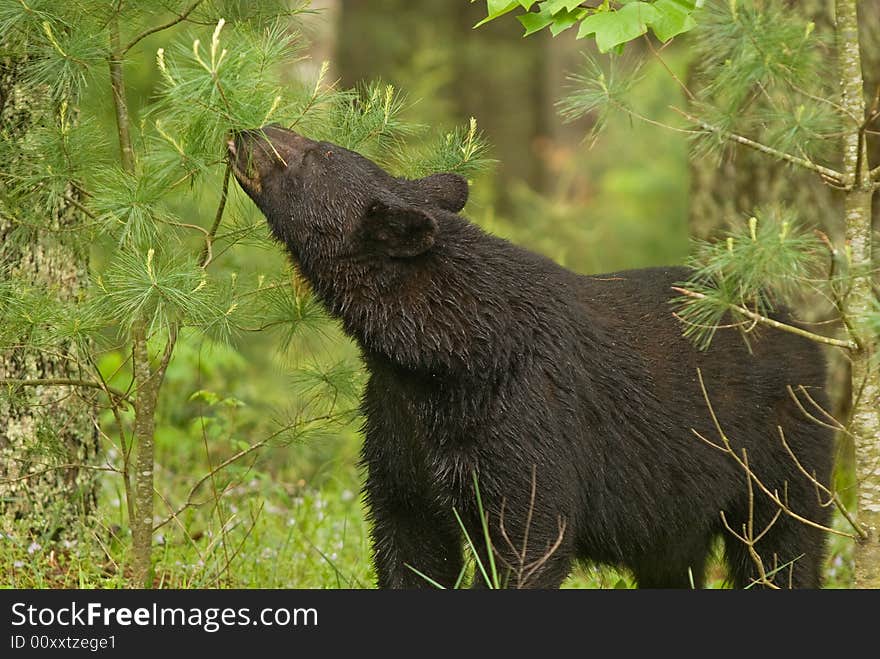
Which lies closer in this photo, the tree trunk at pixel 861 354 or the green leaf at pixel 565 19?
the green leaf at pixel 565 19

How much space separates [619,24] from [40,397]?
283cm

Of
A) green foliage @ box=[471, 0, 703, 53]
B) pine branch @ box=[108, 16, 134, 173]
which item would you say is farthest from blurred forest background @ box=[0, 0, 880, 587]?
green foliage @ box=[471, 0, 703, 53]

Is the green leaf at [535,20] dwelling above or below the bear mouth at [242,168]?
above

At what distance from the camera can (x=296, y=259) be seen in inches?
168

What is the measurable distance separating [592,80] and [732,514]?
1887 millimetres

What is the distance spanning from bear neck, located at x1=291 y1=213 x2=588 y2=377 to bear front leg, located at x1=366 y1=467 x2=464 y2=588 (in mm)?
600

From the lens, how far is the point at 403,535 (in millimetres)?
4445

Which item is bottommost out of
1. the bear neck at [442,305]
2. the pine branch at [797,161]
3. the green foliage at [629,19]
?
the bear neck at [442,305]

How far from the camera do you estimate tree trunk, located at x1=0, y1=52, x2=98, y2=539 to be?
4492 millimetres

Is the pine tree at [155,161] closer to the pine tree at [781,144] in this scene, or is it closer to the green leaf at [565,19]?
the green leaf at [565,19]

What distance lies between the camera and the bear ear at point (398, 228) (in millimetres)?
3949

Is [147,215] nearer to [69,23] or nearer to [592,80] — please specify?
[69,23]

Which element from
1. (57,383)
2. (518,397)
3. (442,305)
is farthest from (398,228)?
(57,383)

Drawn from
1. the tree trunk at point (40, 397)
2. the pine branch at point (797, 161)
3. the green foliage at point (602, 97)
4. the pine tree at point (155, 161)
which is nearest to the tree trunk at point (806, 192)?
the green foliage at point (602, 97)
